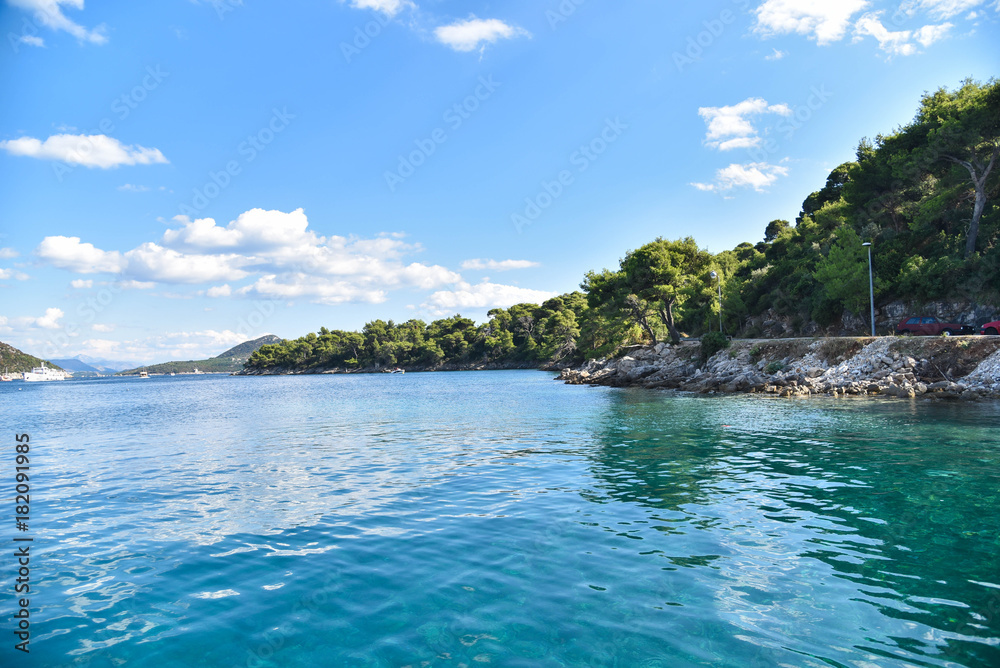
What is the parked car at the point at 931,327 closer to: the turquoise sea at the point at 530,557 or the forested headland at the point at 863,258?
the forested headland at the point at 863,258

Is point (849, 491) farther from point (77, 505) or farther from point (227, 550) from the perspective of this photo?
point (77, 505)

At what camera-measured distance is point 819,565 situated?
8.05 m

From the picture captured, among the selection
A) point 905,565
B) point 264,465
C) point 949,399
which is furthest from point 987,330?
point 264,465

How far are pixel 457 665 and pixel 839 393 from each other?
118 feet

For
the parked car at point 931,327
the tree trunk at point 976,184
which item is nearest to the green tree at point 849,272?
the tree trunk at point 976,184

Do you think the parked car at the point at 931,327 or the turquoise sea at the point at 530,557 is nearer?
the turquoise sea at the point at 530,557

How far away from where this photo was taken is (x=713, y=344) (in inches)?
2093

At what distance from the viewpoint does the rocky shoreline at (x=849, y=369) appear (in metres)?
30.7

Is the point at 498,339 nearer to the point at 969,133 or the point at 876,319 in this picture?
the point at 876,319

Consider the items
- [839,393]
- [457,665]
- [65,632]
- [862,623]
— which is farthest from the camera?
[839,393]

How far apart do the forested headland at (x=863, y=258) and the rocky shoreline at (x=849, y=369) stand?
11484 mm

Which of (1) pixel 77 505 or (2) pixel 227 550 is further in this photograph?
(1) pixel 77 505

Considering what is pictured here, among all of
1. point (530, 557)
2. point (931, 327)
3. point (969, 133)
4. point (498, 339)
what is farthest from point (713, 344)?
point (498, 339)

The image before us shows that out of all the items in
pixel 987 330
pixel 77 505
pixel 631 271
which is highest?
pixel 631 271
